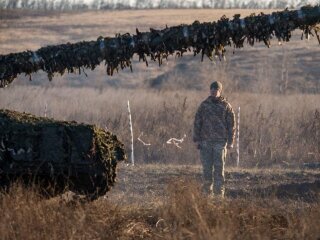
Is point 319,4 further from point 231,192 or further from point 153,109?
point 153,109

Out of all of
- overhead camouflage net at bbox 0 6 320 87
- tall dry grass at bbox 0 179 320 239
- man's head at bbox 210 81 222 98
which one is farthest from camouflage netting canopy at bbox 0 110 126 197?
man's head at bbox 210 81 222 98

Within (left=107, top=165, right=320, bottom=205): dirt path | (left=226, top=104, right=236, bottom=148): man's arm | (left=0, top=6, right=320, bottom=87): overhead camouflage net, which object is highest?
(left=0, top=6, right=320, bottom=87): overhead camouflage net

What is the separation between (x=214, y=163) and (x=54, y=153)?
18.3 ft

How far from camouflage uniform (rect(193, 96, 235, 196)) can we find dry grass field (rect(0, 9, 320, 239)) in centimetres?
70

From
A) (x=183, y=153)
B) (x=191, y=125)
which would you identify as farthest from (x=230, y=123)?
(x=191, y=125)

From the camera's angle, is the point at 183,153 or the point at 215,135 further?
the point at 183,153

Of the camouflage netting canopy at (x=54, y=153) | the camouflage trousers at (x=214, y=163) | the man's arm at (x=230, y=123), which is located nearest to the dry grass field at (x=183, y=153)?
the camouflage netting canopy at (x=54, y=153)

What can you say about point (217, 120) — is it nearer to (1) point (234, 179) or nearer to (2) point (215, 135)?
(2) point (215, 135)

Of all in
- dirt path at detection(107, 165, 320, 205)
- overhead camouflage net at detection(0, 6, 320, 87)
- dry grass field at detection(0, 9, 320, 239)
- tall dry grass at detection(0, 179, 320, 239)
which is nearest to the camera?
tall dry grass at detection(0, 179, 320, 239)

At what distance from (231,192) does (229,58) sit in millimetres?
35355

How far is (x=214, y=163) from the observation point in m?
12.8

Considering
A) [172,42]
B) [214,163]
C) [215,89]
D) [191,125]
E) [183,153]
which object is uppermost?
[172,42]

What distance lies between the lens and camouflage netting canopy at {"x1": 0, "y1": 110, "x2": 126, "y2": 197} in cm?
753

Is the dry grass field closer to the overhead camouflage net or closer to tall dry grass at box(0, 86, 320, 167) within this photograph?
tall dry grass at box(0, 86, 320, 167)
